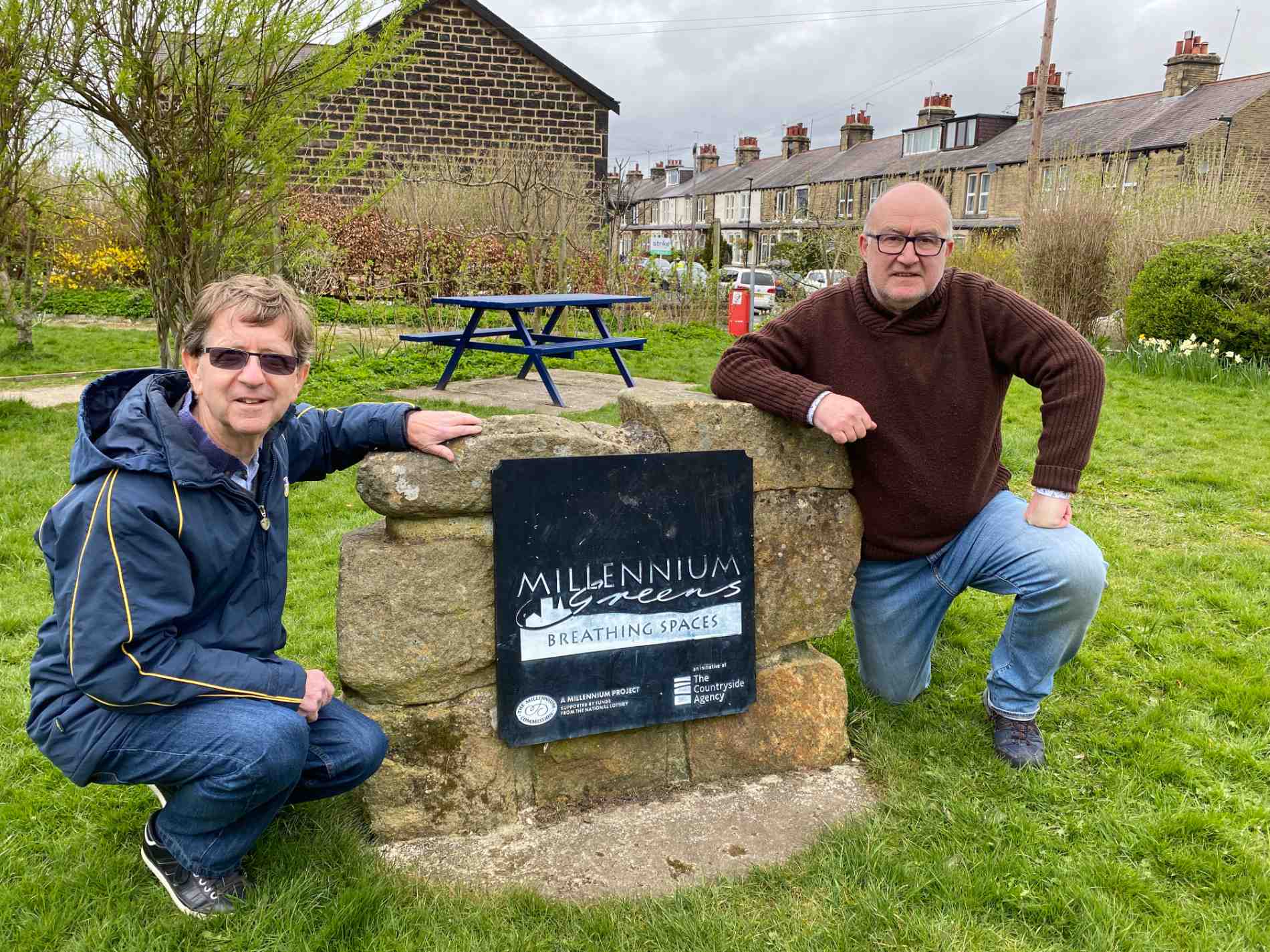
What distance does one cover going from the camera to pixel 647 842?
8.44 feet

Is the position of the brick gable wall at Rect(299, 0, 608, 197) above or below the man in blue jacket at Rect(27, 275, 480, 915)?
above

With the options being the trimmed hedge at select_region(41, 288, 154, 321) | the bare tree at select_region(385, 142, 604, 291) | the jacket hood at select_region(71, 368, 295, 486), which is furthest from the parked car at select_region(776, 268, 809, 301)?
the jacket hood at select_region(71, 368, 295, 486)

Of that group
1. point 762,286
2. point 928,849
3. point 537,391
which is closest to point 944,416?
point 928,849

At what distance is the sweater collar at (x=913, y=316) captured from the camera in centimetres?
284

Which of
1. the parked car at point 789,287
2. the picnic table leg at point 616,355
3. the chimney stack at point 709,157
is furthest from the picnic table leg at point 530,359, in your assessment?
the chimney stack at point 709,157

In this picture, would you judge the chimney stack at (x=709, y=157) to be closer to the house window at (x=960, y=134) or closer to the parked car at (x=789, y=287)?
the house window at (x=960, y=134)

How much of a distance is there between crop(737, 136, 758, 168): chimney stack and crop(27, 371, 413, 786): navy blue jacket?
50.5m

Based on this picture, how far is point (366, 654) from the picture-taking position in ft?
8.01

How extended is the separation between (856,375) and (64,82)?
19.5 feet

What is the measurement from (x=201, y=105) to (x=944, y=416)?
5478 mm

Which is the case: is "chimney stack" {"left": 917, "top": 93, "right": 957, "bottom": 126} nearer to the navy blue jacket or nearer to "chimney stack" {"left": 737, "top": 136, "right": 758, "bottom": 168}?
"chimney stack" {"left": 737, "top": 136, "right": 758, "bottom": 168}

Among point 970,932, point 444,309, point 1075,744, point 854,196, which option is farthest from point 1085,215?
point 854,196

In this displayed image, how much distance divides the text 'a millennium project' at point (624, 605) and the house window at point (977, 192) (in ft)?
109

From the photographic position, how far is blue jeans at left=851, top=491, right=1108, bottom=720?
108 inches
